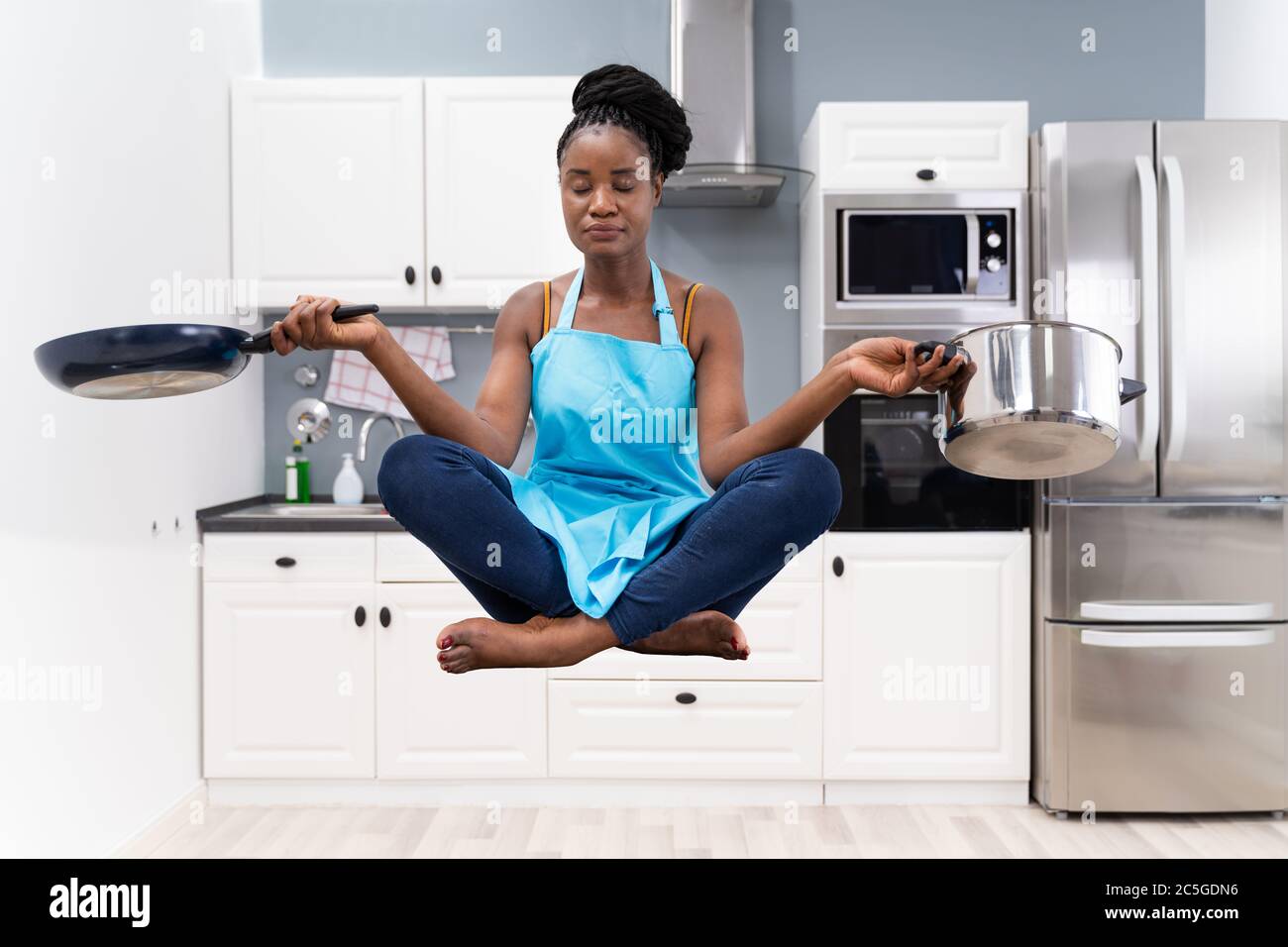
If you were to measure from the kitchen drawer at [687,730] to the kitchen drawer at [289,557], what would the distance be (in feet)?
2.17

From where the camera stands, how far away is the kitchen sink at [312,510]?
2990 mm

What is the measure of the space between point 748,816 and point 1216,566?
147 cm

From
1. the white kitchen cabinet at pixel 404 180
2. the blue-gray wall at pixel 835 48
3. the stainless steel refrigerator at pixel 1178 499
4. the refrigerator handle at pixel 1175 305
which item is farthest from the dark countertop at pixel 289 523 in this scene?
the refrigerator handle at pixel 1175 305

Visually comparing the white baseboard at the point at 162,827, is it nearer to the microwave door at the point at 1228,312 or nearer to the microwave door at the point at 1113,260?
the microwave door at the point at 1113,260

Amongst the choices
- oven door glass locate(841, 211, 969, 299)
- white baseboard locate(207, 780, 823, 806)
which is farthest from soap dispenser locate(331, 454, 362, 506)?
oven door glass locate(841, 211, 969, 299)

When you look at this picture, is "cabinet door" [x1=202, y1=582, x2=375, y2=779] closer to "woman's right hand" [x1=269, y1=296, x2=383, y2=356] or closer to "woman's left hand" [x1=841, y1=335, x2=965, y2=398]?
"woman's right hand" [x1=269, y1=296, x2=383, y2=356]

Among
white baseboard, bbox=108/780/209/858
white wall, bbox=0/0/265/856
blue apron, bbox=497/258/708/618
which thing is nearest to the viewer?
blue apron, bbox=497/258/708/618

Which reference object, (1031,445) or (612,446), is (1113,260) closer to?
(1031,445)

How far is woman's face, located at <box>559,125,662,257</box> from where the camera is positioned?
1.25 metres

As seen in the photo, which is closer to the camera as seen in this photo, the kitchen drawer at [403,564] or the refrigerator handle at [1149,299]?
the refrigerator handle at [1149,299]

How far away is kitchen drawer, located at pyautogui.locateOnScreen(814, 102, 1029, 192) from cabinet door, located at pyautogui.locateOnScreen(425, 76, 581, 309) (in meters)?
0.82

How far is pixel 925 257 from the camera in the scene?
2.93m

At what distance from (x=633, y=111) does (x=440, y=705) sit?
6.77 ft

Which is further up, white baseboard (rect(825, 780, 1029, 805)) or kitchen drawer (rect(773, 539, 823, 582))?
kitchen drawer (rect(773, 539, 823, 582))
